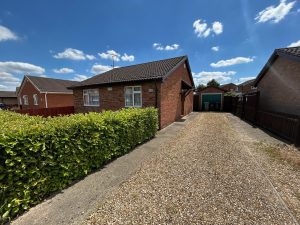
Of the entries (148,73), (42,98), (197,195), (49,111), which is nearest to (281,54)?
(148,73)

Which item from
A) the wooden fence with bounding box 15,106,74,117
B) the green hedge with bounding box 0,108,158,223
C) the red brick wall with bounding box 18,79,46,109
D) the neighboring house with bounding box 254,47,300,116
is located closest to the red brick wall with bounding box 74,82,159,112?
the wooden fence with bounding box 15,106,74,117

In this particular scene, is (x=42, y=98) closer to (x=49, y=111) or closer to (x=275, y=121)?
(x=49, y=111)

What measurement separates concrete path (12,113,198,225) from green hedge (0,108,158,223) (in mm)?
200

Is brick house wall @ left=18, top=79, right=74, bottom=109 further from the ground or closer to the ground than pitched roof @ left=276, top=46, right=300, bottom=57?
A: closer to the ground

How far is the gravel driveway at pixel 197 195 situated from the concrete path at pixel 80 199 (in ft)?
0.71

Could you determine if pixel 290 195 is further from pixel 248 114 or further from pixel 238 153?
pixel 248 114

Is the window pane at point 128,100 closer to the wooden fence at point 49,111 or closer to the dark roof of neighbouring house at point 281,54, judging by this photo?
the wooden fence at point 49,111

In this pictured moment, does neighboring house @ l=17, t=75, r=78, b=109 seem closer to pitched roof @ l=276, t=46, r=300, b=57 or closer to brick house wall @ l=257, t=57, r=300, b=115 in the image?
brick house wall @ l=257, t=57, r=300, b=115

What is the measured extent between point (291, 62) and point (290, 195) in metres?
9.45

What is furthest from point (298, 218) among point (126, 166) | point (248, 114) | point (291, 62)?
point (248, 114)

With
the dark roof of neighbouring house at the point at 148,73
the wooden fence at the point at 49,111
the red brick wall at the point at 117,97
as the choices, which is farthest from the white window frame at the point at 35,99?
the dark roof of neighbouring house at the point at 148,73

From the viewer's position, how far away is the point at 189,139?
24.1 ft

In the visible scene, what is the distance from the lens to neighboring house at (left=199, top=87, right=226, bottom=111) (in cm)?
2330

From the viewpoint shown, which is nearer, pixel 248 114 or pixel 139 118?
pixel 139 118
